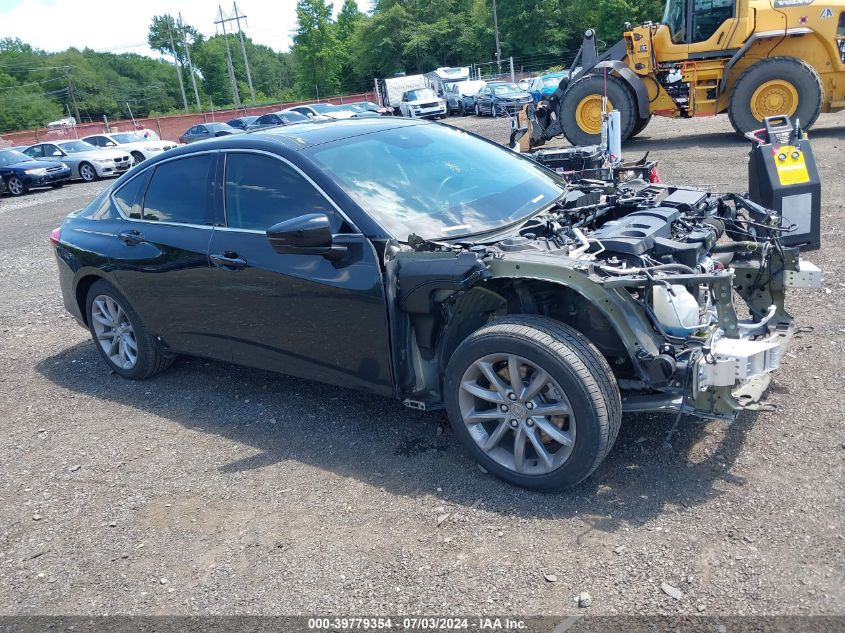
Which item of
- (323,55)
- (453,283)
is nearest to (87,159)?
(453,283)

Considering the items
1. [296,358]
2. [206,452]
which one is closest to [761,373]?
[296,358]

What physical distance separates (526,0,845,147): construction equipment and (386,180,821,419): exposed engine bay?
8.85 metres

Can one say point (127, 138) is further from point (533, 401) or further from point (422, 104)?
point (533, 401)

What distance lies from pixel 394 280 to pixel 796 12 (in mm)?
12503

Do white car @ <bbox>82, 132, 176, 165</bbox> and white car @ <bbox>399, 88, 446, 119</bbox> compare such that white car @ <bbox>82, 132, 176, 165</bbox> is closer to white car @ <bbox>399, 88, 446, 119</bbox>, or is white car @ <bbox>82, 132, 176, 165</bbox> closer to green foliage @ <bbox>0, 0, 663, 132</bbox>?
white car @ <bbox>399, 88, 446, 119</bbox>

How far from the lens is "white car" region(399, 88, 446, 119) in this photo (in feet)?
103

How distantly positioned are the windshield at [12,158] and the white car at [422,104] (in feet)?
50.3

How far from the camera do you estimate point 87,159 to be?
22.9 meters

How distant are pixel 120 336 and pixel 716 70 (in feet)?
39.9

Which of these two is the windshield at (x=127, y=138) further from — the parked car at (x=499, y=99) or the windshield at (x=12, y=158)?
the parked car at (x=499, y=99)

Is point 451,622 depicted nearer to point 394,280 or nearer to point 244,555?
point 244,555

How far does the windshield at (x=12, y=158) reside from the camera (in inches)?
852

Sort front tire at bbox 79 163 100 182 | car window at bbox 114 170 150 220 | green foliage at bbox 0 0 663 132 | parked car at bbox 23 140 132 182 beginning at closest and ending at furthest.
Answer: car window at bbox 114 170 150 220 → parked car at bbox 23 140 132 182 → front tire at bbox 79 163 100 182 → green foliage at bbox 0 0 663 132

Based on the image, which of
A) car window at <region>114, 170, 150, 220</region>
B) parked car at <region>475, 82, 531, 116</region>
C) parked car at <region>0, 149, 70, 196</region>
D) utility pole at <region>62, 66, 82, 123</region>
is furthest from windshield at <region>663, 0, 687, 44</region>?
utility pole at <region>62, 66, 82, 123</region>
